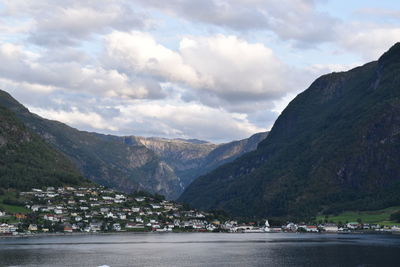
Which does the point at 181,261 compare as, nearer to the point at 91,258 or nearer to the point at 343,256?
the point at 91,258

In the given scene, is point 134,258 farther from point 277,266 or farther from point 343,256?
point 343,256

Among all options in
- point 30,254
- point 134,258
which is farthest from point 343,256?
point 30,254

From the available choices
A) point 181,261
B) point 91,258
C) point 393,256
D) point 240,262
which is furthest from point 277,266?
point 91,258

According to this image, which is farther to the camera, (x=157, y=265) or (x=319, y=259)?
(x=319, y=259)

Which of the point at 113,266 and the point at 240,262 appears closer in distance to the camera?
the point at 113,266

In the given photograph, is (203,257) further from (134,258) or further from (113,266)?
(113,266)

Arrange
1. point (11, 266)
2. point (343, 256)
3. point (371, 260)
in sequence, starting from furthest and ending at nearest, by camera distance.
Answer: point (343, 256) → point (371, 260) → point (11, 266)

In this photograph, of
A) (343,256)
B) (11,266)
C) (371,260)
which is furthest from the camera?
(343,256)

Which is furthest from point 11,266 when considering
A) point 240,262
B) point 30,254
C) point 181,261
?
point 240,262
